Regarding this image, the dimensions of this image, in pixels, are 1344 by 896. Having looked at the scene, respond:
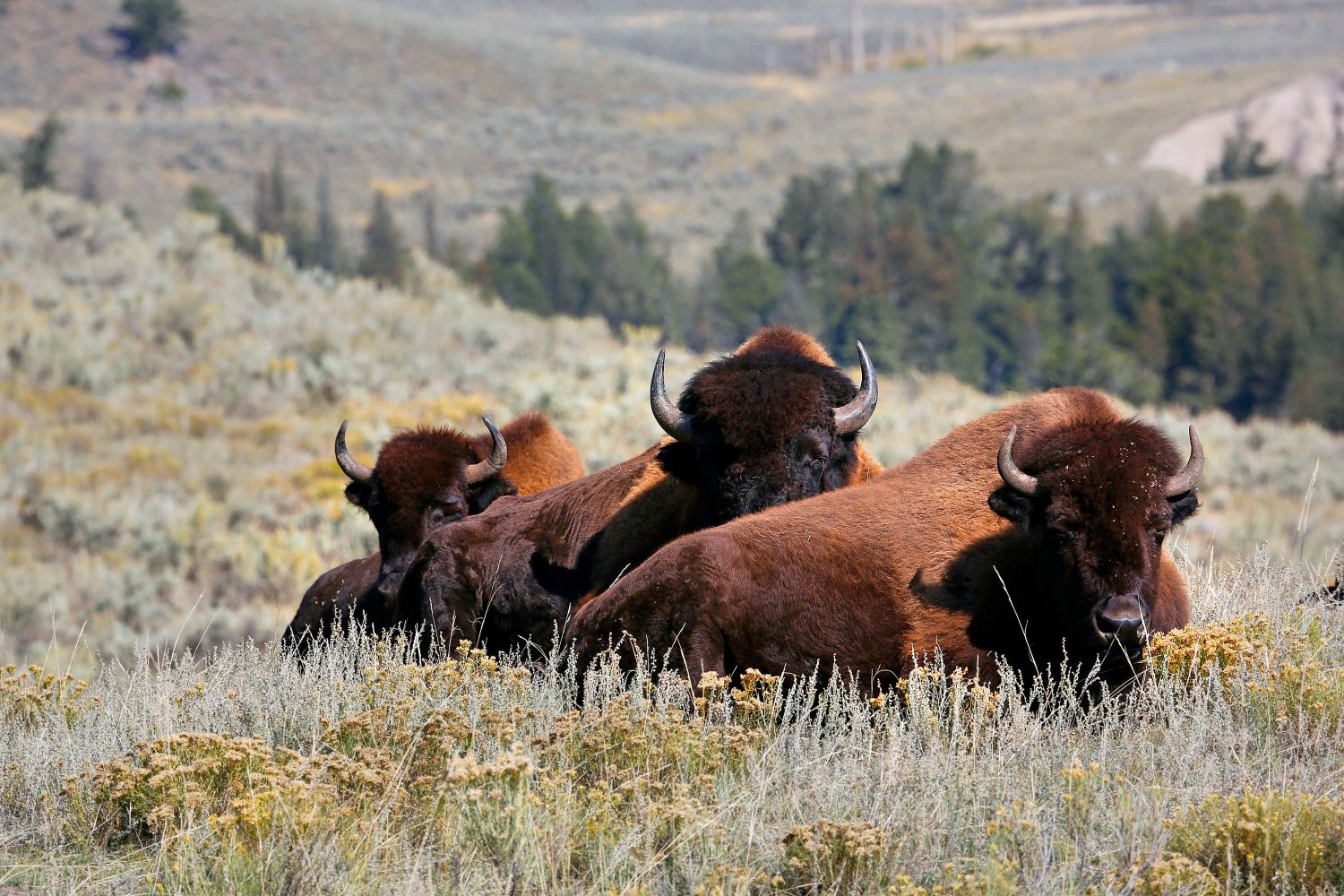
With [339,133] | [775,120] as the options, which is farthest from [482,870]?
[775,120]

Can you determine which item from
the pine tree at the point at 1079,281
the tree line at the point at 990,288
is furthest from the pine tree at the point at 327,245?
the pine tree at the point at 1079,281

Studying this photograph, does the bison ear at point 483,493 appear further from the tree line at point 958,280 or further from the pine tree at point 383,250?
the pine tree at point 383,250

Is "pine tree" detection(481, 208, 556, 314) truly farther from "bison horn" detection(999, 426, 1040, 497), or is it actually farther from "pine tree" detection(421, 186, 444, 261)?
"bison horn" detection(999, 426, 1040, 497)

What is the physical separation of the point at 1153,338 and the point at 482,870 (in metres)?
46.6

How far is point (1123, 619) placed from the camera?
550cm

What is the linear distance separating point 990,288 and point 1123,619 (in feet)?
161

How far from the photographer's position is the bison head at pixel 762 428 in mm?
7172

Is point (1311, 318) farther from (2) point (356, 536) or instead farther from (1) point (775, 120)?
(1) point (775, 120)

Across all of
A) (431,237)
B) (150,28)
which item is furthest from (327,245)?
(150,28)

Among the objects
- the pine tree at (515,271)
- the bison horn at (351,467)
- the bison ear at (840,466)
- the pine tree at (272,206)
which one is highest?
the bison ear at (840,466)

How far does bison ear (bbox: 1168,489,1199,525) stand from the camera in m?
5.91

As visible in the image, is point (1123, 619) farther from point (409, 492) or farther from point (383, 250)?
point (383, 250)

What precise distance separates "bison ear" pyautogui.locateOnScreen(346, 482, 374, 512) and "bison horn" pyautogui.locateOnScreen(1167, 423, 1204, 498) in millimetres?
5341

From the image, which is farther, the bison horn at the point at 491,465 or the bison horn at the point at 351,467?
the bison horn at the point at 351,467
